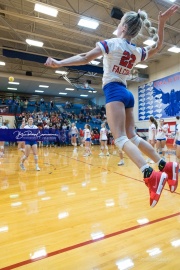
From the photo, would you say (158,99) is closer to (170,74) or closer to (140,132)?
(170,74)

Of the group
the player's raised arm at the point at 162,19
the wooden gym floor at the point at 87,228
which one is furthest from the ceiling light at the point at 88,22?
the player's raised arm at the point at 162,19

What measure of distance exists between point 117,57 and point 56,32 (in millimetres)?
11561

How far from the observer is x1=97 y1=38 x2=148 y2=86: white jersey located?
71.1 inches

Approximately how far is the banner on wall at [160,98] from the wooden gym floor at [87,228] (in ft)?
39.6

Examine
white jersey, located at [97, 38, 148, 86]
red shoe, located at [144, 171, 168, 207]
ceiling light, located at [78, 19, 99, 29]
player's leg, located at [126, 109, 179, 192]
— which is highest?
ceiling light, located at [78, 19, 99, 29]

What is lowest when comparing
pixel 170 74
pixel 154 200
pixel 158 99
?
pixel 154 200

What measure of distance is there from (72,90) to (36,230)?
2153 centimetres

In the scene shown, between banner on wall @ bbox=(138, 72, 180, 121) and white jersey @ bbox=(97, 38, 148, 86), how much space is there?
543 inches

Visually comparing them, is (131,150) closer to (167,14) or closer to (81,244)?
(81,244)

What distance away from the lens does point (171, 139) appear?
607 inches

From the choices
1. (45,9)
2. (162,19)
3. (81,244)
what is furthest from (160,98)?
(81,244)

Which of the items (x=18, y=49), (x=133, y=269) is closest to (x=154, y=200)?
(x=133, y=269)

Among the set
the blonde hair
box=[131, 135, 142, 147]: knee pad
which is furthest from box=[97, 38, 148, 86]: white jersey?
box=[131, 135, 142, 147]: knee pad

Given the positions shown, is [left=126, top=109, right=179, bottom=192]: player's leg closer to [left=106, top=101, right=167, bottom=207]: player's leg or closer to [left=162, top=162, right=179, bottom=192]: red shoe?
[left=162, top=162, right=179, bottom=192]: red shoe
